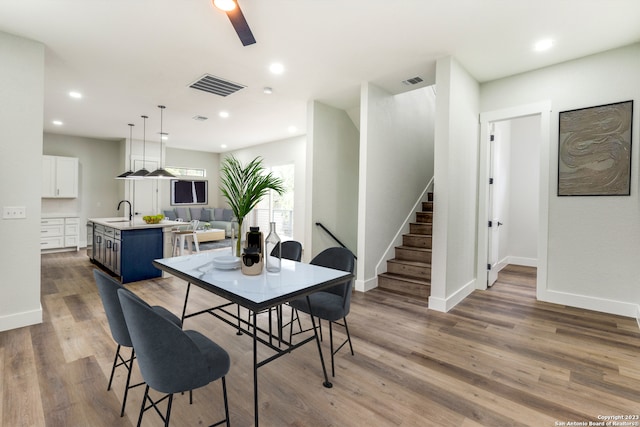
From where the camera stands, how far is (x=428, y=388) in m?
2.08

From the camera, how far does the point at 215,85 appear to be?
433cm

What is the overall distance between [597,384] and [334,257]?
204 centimetres

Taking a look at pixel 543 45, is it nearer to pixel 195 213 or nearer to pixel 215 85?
pixel 215 85

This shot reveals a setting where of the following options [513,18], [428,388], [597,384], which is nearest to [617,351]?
[597,384]

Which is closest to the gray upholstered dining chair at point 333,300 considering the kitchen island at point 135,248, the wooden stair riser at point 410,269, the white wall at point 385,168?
the white wall at point 385,168

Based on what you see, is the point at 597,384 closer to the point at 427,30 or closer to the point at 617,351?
the point at 617,351

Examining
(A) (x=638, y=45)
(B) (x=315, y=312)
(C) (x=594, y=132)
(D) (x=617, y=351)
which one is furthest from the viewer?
(C) (x=594, y=132)

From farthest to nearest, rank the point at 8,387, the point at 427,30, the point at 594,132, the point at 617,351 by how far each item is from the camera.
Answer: the point at 594,132 < the point at 427,30 < the point at 617,351 < the point at 8,387

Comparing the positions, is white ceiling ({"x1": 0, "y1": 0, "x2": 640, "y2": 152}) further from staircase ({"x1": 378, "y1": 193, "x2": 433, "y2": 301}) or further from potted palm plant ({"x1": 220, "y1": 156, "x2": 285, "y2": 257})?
staircase ({"x1": 378, "y1": 193, "x2": 433, "y2": 301})

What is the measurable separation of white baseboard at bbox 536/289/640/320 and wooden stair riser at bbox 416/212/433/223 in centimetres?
174

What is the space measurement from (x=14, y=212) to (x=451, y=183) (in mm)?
4514

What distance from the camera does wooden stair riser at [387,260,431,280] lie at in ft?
13.8

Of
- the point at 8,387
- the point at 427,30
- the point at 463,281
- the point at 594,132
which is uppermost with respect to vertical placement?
the point at 427,30

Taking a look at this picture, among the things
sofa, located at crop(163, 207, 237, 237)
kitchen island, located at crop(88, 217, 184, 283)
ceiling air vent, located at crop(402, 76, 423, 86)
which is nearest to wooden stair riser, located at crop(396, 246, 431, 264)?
ceiling air vent, located at crop(402, 76, 423, 86)
